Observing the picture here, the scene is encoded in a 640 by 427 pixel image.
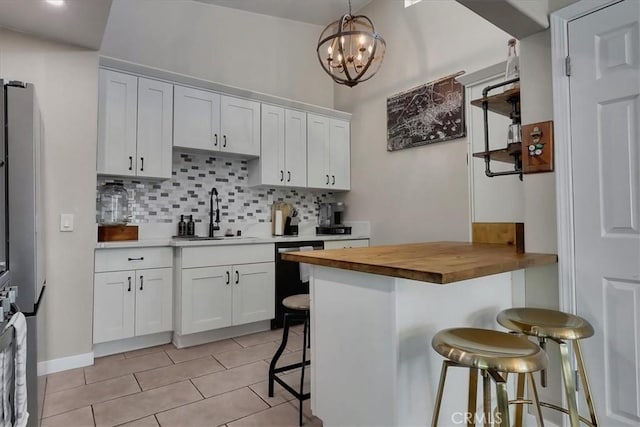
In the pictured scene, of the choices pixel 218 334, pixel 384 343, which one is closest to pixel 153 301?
pixel 218 334

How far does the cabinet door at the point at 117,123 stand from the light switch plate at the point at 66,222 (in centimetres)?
44

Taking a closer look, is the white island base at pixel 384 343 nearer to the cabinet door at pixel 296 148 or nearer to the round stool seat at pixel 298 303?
the round stool seat at pixel 298 303

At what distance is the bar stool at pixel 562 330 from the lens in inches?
52.6

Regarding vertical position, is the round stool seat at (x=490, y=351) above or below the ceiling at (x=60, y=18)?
below

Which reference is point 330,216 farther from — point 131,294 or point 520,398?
point 520,398

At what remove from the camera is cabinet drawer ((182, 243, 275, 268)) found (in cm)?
300

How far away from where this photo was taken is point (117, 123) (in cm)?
292

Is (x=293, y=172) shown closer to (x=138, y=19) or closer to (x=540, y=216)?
(x=138, y=19)

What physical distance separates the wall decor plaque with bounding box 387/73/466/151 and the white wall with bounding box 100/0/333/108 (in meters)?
1.26

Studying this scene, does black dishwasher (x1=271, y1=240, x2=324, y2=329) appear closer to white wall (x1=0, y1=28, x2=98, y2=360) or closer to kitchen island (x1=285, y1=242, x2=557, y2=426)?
white wall (x1=0, y1=28, x2=98, y2=360)

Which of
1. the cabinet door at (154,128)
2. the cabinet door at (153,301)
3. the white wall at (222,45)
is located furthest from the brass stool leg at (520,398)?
the white wall at (222,45)

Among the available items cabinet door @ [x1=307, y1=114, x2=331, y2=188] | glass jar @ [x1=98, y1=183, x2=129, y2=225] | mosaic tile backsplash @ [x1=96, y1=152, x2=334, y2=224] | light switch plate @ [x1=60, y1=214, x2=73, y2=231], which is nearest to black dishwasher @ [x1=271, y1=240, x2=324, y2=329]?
mosaic tile backsplash @ [x1=96, y1=152, x2=334, y2=224]

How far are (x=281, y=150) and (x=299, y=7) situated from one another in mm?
1775

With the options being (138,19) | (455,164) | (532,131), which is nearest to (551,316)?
(532,131)
